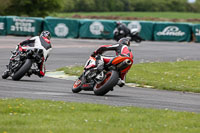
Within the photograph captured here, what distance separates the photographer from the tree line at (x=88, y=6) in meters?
60.2

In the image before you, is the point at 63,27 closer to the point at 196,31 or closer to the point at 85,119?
the point at 196,31

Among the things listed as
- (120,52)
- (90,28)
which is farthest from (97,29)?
(120,52)

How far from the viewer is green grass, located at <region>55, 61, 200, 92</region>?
14.9 meters

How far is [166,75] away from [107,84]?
20.1 feet

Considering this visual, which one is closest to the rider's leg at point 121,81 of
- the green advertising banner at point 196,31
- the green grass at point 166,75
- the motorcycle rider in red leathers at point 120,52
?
the motorcycle rider in red leathers at point 120,52

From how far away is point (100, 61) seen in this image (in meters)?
12.0

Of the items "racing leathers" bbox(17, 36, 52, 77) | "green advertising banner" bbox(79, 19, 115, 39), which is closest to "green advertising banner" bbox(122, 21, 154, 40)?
"green advertising banner" bbox(79, 19, 115, 39)

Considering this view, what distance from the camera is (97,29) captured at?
40875 mm

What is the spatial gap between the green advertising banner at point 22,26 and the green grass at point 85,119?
3179 centimetres

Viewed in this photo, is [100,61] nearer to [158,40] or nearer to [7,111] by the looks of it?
[7,111]

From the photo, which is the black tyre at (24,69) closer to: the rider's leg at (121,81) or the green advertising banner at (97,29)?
the rider's leg at (121,81)

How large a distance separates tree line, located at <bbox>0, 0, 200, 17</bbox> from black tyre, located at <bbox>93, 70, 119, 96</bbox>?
48.0 metres

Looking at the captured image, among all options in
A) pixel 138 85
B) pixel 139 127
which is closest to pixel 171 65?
pixel 138 85

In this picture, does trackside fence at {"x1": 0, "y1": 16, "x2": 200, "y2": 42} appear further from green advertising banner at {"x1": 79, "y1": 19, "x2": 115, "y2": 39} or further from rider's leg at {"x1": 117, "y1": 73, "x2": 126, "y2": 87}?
rider's leg at {"x1": 117, "y1": 73, "x2": 126, "y2": 87}
